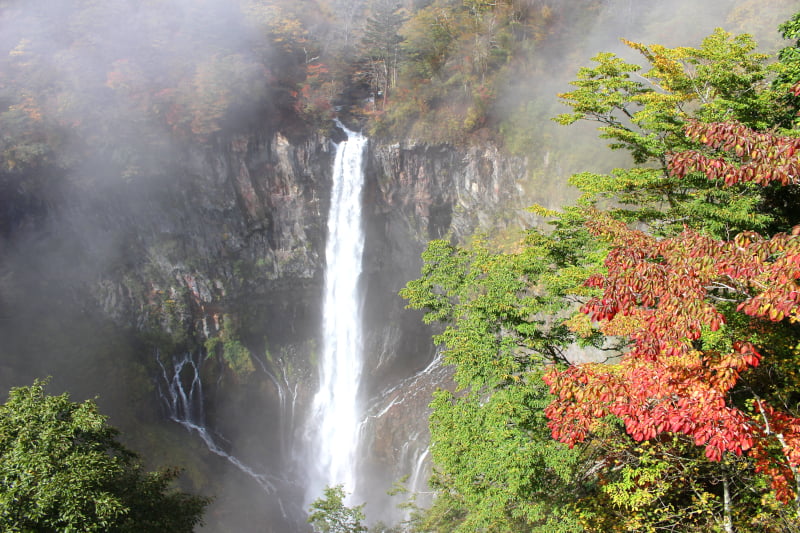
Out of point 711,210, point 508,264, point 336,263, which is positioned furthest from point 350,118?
point 711,210

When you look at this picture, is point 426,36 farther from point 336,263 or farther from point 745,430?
point 745,430

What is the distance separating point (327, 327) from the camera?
25.1 meters

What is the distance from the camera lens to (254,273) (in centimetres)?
2486

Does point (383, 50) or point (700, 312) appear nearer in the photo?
point (700, 312)

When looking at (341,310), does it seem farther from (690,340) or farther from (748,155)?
(748,155)

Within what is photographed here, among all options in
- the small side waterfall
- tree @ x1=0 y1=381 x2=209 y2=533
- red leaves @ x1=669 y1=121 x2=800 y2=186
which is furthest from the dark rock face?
red leaves @ x1=669 y1=121 x2=800 y2=186

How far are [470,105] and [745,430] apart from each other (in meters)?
22.1

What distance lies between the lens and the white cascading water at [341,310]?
78.2 ft

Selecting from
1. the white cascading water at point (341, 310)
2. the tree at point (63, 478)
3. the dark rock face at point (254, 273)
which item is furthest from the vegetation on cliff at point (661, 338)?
the white cascading water at point (341, 310)

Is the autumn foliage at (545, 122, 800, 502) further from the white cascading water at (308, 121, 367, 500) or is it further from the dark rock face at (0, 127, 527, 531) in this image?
the white cascading water at (308, 121, 367, 500)

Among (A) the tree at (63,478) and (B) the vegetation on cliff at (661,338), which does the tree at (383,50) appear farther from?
(A) the tree at (63,478)

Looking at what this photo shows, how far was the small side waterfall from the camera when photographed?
73.5ft

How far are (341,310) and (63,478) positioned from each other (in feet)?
59.1

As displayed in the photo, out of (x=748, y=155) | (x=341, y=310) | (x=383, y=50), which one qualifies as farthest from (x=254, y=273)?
(x=748, y=155)
